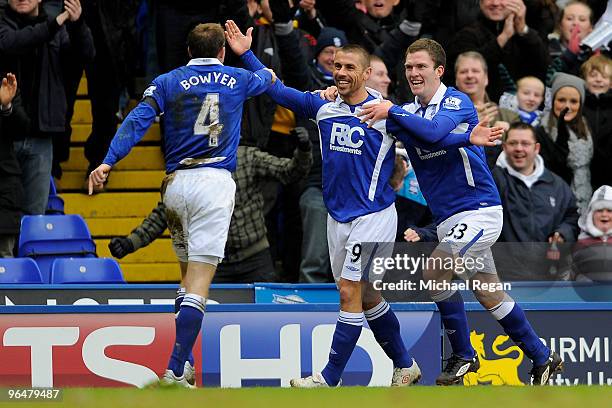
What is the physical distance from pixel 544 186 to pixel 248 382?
3878mm

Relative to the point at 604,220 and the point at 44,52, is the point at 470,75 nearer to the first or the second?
the point at 604,220

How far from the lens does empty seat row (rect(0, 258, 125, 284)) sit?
12.0 m

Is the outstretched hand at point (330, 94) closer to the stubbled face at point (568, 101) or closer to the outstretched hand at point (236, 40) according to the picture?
the outstretched hand at point (236, 40)

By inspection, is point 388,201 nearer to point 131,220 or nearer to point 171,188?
point 171,188

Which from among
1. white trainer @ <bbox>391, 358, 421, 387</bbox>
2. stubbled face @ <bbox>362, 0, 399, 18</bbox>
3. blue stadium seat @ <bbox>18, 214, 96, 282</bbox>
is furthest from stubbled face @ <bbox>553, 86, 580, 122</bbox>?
blue stadium seat @ <bbox>18, 214, 96, 282</bbox>

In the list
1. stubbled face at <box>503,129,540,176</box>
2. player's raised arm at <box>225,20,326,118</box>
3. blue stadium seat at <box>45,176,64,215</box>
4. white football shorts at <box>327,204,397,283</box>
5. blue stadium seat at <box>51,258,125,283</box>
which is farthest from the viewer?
blue stadium seat at <box>45,176,64,215</box>

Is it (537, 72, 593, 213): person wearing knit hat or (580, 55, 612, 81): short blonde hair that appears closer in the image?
(537, 72, 593, 213): person wearing knit hat

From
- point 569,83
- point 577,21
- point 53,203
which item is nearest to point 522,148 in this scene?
point 569,83

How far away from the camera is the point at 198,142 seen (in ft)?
32.7

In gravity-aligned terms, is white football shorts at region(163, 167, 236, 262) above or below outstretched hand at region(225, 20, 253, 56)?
below

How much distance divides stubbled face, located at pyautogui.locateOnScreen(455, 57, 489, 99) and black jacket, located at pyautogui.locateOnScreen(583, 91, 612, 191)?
1383mm

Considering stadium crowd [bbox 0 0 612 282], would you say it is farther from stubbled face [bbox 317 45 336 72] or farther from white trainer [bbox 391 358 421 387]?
white trainer [bbox 391 358 421 387]

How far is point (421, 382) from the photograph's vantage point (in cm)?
1062

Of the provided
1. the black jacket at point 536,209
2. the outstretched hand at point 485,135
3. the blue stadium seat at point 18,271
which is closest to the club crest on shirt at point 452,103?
the outstretched hand at point 485,135
